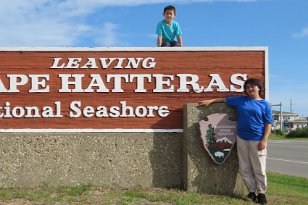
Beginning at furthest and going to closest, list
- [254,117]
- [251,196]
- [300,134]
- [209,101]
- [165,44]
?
[300,134] → [165,44] → [209,101] → [251,196] → [254,117]

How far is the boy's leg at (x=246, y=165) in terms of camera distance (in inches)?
273

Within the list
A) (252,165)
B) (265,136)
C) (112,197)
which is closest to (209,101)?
(265,136)

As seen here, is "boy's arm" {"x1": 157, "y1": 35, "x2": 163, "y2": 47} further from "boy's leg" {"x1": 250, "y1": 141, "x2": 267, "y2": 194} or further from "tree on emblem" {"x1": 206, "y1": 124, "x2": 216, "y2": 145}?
"boy's leg" {"x1": 250, "y1": 141, "x2": 267, "y2": 194}

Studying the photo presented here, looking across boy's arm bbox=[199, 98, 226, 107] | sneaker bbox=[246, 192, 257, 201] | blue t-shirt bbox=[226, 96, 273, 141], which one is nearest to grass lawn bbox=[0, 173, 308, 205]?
sneaker bbox=[246, 192, 257, 201]

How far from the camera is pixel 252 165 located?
6.92 metres

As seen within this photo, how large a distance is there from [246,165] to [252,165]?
4.1 inches

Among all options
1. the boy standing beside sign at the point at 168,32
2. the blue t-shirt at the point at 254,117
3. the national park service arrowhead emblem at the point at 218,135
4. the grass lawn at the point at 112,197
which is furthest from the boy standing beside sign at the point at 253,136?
the boy standing beside sign at the point at 168,32

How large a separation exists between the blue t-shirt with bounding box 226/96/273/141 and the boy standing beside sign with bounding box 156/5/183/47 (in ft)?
5.65

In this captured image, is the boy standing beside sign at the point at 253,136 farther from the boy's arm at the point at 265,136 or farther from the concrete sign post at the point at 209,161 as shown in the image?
the concrete sign post at the point at 209,161

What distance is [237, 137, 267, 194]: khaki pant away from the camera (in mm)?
6832

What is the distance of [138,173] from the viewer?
24.6ft

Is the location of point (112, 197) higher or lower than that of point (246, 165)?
lower

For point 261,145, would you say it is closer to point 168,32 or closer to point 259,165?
point 259,165

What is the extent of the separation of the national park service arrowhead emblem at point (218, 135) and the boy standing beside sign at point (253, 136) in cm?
19
